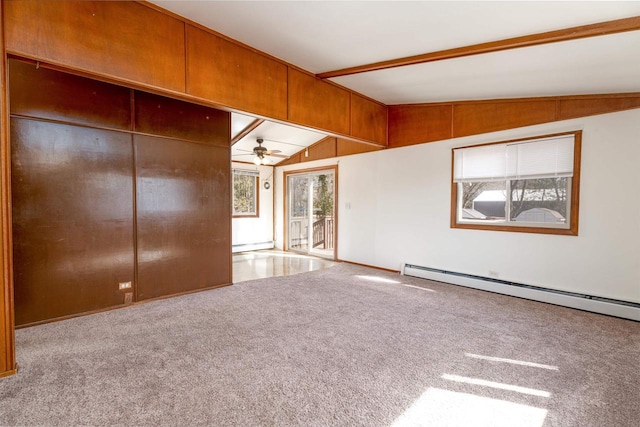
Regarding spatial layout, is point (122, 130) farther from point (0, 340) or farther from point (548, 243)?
point (548, 243)

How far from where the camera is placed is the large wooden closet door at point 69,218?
3.08m

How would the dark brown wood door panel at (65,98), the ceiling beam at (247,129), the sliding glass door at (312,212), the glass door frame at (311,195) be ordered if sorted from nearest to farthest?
the dark brown wood door panel at (65,98) → the ceiling beam at (247,129) → the glass door frame at (311,195) → the sliding glass door at (312,212)

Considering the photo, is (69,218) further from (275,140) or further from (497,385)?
(497,385)

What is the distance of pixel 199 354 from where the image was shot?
254cm

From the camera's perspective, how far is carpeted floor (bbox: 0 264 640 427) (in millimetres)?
1844

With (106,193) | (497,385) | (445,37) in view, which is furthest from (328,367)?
(106,193)

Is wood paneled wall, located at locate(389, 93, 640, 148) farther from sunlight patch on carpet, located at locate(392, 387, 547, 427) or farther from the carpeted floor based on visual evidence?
sunlight patch on carpet, located at locate(392, 387, 547, 427)

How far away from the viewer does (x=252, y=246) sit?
26.9 feet

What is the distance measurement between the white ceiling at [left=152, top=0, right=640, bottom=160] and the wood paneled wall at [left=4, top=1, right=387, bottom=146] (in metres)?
0.17

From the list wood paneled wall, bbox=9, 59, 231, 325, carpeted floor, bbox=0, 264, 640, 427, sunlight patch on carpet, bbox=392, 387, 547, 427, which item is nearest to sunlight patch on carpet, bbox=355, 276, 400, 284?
carpeted floor, bbox=0, 264, 640, 427

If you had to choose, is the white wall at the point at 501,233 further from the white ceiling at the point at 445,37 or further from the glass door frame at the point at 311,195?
the white ceiling at the point at 445,37

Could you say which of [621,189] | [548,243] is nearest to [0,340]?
[548,243]

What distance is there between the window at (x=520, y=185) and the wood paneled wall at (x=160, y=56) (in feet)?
8.27

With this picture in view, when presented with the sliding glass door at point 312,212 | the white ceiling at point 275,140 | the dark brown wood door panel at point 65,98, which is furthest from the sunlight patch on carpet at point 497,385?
the sliding glass door at point 312,212
